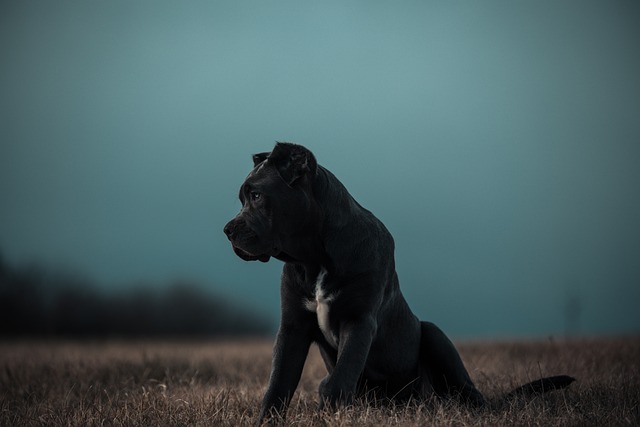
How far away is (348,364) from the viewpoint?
527cm

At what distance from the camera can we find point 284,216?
527 centimetres

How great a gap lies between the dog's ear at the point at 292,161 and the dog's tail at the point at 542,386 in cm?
292

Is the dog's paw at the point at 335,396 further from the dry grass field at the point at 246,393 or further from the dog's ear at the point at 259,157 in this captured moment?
the dog's ear at the point at 259,157

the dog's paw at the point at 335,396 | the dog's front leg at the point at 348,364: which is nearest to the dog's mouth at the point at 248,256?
the dog's front leg at the point at 348,364

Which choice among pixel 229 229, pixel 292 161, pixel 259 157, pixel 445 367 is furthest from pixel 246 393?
pixel 292 161

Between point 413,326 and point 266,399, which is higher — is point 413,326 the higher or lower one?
the higher one

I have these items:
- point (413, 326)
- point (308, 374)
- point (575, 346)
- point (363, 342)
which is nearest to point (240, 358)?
point (308, 374)

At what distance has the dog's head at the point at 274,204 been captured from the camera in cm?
520

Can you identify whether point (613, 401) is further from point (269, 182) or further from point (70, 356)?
point (70, 356)

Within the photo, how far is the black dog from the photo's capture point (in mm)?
5250

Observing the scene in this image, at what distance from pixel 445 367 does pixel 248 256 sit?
2246mm

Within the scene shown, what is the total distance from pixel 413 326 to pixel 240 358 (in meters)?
6.44

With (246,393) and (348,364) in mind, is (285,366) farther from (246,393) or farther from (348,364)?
Result: (246,393)

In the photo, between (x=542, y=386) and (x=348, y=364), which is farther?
(x=542, y=386)
